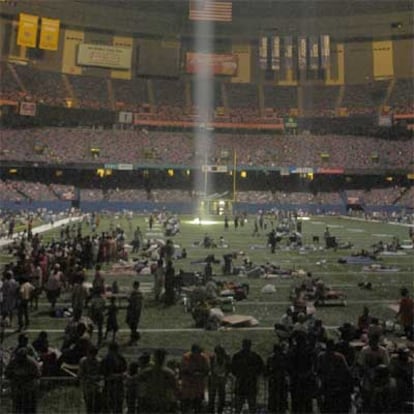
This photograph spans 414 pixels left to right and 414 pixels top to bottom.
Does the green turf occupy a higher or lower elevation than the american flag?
lower

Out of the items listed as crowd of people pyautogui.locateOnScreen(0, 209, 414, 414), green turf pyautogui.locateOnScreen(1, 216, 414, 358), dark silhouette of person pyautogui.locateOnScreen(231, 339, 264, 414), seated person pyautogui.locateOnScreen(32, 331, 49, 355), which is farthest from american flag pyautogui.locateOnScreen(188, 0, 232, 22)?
dark silhouette of person pyautogui.locateOnScreen(231, 339, 264, 414)

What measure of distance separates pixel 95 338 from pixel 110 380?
4.38 metres

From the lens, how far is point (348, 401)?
21.1 feet

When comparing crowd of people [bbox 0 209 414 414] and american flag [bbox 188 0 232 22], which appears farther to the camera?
american flag [bbox 188 0 232 22]

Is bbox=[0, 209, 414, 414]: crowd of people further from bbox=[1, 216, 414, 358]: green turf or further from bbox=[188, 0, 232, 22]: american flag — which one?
bbox=[188, 0, 232, 22]: american flag

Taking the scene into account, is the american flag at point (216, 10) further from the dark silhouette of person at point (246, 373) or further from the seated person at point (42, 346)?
the dark silhouette of person at point (246, 373)

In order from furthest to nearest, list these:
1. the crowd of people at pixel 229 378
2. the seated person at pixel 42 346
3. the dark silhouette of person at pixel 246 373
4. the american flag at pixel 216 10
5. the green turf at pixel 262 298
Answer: the american flag at pixel 216 10, the green turf at pixel 262 298, the seated person at pixel 42 346, the dark silhouette of person at pixel 246 373, the crowd of people at pixel 229 378

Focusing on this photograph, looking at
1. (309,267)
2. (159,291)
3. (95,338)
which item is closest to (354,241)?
(309,267)

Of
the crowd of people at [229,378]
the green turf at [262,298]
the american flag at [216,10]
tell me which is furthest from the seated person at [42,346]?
the american flag at [216,10]

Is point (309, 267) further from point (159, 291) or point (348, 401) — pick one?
point (348, 401)

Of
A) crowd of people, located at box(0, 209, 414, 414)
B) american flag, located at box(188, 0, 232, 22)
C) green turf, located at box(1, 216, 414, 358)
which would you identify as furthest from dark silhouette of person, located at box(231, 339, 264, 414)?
american flag, located at box(188, 0, 232, 22)

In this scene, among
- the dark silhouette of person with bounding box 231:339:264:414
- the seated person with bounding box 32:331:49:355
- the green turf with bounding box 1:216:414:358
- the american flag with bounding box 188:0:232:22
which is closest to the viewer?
the dark silhouette of person with bounding box 231:339:264:414

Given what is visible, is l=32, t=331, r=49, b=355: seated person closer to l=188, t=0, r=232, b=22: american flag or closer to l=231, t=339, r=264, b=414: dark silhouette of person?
l=231, t=339, r=264, b=414: dark silhouette of person

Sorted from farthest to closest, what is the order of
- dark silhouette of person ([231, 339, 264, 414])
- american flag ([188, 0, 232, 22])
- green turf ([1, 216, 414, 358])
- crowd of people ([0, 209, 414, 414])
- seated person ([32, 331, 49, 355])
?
american flag ([188, 0, 232, 22]) < green turf ([1, 216, 414, 358]) < seated person ([32, 331, 49, 355]) < dark silhouette of person ([231, 339, 264, 414]) < crowd of people ([0, 209, 414, 414])
